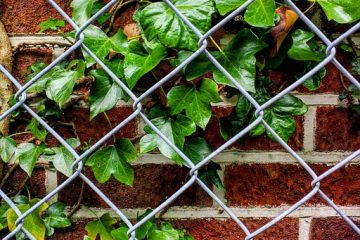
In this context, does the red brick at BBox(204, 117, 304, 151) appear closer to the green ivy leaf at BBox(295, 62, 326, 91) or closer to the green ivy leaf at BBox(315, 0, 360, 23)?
the green ivy leaf at BBox(295, 62, 326, 91)

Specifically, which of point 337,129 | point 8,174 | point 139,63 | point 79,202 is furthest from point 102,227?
point 337,129

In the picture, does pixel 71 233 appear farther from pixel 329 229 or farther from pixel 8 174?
pixel 329 229

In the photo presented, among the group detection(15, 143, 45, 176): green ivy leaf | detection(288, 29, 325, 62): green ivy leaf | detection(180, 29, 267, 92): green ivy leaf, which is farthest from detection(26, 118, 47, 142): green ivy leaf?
detection(288, 29, 325, 62): green ivy leaf

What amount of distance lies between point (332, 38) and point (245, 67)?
197 millimetres

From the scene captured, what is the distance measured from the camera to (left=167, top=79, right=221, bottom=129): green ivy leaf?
57 centimetres

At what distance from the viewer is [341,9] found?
489 millimetres

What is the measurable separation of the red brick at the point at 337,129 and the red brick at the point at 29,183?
409mm

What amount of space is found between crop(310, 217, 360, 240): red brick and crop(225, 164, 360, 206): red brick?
1.1 inches

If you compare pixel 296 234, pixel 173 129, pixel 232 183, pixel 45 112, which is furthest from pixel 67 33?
pixel 296 234

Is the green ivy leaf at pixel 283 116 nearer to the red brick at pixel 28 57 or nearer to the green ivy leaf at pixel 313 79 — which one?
the green ivy leaf at pixel 313 79

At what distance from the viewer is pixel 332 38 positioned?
67cm

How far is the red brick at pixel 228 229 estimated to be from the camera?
71cm

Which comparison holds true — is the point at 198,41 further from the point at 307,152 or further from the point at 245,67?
the point at 307,152

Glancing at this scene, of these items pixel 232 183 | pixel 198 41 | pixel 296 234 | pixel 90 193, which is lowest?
pixel 296 234
